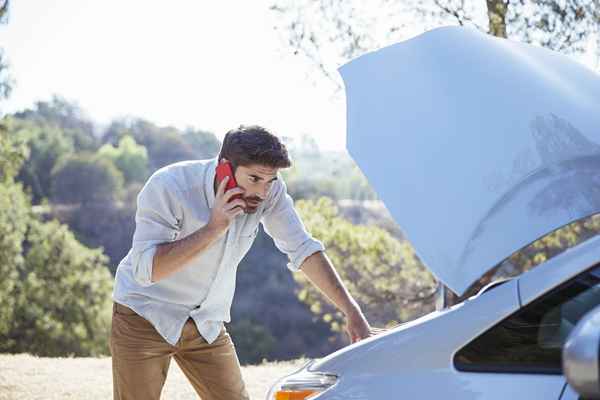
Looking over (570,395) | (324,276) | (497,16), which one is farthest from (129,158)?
(570,395)

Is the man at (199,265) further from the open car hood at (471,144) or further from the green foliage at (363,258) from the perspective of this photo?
the green foliage at (363,258)

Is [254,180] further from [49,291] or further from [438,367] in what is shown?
[49,291]

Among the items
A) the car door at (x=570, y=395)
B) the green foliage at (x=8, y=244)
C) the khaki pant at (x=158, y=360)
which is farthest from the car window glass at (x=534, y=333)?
the green foliage at (x=8, y=244)

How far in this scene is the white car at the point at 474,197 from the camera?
235cm

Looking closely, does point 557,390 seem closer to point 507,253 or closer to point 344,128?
point 507,253

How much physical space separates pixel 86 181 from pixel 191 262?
49098 mm

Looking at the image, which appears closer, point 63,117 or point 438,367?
point 438,367

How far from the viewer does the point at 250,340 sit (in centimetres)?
3881

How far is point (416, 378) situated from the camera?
2.42m

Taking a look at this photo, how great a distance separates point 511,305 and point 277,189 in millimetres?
1534

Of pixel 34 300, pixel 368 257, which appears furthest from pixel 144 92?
pixel 368 257

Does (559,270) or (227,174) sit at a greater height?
(227,174)

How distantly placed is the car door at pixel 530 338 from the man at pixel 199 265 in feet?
3.36

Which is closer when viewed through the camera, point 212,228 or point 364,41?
point 212,228
